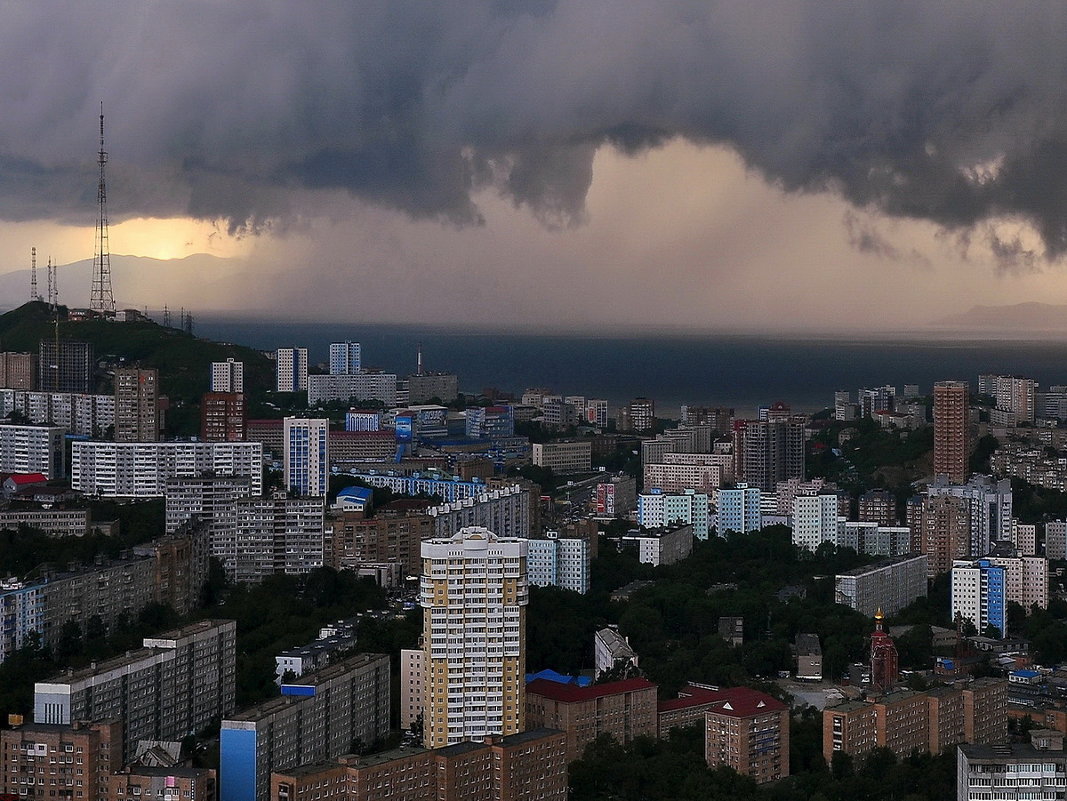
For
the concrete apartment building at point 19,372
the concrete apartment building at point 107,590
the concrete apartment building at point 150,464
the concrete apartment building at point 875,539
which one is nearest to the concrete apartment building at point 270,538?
the concrete apartment building at point 107,590

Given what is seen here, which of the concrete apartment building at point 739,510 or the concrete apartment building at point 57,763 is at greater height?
the concrete apartment building at point 739,510

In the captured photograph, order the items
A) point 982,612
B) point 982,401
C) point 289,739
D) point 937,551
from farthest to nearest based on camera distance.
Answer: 1. point 982,401
2. point 937,551
3. point 982,612
4. point 289,739

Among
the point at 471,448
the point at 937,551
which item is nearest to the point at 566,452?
the point at 471,448

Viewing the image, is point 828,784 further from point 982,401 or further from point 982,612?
point 982,401

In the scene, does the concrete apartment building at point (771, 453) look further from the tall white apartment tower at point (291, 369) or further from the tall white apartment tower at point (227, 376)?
the tall white apartment tower at point (291, 369)

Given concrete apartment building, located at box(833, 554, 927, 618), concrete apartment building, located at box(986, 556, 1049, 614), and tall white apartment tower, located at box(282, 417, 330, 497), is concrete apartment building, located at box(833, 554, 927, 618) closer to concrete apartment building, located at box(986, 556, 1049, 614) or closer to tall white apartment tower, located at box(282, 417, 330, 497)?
concrete apartment building, located at box(986, 556, 1049, 614)

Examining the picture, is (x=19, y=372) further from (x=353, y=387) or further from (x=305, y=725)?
(x=305, y=725)
